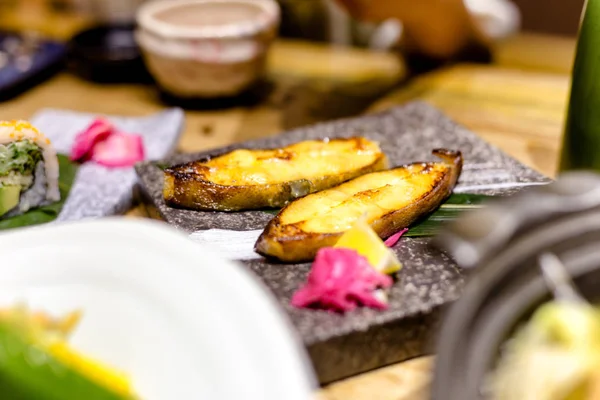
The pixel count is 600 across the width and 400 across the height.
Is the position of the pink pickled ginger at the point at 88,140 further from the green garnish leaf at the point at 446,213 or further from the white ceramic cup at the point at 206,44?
the green garnish leaf at the point at 446,213

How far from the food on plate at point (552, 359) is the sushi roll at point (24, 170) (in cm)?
134

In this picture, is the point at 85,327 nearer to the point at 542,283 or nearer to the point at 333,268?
the point at 333,268

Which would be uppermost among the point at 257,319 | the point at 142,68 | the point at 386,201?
the point at 257,319

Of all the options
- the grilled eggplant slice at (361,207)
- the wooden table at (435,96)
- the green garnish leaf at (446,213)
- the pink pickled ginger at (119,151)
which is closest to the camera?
the grilled eggplant slice at (361,207)

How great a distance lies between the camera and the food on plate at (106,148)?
1.98 metres

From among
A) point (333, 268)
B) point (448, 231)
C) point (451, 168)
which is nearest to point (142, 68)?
point (451, 168)

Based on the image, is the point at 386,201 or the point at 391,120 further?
the point at 391,120

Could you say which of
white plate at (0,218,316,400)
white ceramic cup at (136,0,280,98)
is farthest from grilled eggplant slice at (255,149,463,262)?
white ceramic cup at (136,0,280,98)

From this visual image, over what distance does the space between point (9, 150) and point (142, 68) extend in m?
1.24

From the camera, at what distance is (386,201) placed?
1.50 metres

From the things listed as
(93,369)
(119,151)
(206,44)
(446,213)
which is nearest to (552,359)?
(93,369)

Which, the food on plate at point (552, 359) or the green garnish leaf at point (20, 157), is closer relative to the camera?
the food on plate at point (552, 359)

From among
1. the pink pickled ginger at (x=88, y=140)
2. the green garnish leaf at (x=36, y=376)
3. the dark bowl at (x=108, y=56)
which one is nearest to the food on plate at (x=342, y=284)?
the green garnish leaf at (x=36, y=376)

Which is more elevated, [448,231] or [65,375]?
[448,231]
